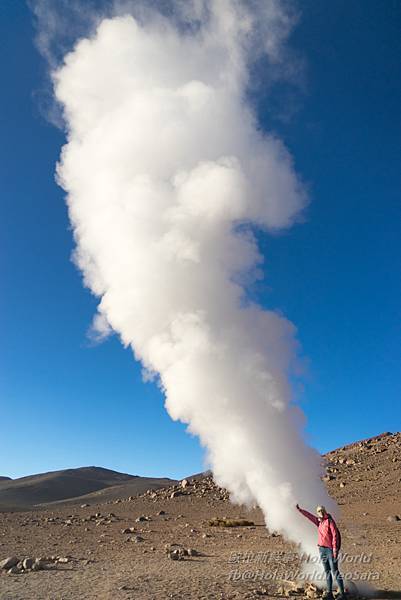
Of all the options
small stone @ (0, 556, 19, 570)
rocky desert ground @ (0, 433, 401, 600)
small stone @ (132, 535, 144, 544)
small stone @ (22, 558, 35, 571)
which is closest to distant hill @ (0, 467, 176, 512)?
rocky desert ground @ (0, 433, 401, 600)

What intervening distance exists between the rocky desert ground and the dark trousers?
1.87ft

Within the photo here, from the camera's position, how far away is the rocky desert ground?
12.8m

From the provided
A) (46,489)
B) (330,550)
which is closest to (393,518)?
(330,550)

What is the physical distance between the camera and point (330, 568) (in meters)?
11.9

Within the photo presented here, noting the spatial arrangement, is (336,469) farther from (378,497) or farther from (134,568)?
(134,568)

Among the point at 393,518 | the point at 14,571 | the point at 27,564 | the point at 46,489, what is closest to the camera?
the point at 14,571

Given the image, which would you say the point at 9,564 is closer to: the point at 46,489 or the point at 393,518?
the point at 393,518

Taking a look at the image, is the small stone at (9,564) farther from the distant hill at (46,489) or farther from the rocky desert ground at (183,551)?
the distant hill at (46,489)

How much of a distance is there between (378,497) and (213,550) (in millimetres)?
23140

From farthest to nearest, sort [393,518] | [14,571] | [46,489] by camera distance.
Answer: [46,489] → [393,518] → [14,571]

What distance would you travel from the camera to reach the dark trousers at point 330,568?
11.5m

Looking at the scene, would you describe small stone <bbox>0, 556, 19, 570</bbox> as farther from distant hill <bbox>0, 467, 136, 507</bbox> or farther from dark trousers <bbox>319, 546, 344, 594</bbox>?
distant hill <bbox>0, 467, 136, 507</bbox>

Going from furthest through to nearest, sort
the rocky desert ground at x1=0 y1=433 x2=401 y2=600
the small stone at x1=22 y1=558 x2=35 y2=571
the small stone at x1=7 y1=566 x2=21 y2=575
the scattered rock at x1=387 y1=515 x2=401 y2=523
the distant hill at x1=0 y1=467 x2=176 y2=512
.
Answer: the distant hill at x1=0 y1=467 x2=176 y2=512 < the scattered rock at x1=387 y1=515 x2=401 y2=523 < the small stone at x1=22 y1=558 x2=35 y2=571 < the small stone at x1=7 y1=566 x2=21 y2=575 < the rocky desert ground at x1=0 y1=433 x2=401 y2=600

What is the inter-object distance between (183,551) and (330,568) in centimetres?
835
